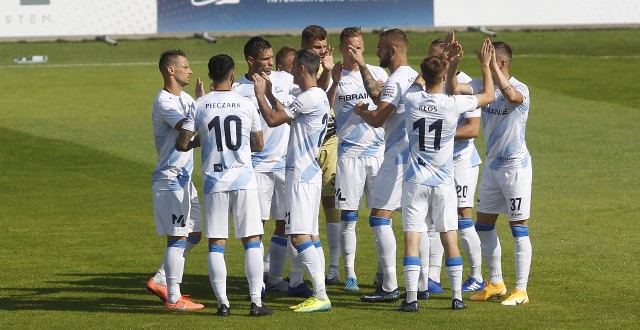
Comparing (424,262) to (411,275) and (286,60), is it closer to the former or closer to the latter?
(411,275)

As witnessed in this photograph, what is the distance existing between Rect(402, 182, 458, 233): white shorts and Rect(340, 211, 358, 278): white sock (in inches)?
72.3

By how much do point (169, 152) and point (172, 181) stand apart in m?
0.32

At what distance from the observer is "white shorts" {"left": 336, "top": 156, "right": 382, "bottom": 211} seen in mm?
14406

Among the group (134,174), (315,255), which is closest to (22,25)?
(134,174)

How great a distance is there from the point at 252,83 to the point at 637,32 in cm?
2712

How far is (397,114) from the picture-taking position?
13672 mm

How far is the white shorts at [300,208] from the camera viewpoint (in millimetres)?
13109

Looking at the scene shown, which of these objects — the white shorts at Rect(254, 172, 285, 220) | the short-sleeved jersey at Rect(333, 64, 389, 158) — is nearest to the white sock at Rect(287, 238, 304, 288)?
the white shorts at Rect(254, 172, 285, 220)

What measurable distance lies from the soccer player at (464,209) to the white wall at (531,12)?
23481 millimetres

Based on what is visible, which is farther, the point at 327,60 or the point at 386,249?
the point at 327,60

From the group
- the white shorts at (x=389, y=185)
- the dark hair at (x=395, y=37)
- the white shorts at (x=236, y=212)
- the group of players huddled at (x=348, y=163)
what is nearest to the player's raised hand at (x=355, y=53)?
the group of players huddled at (x=348, y=163)

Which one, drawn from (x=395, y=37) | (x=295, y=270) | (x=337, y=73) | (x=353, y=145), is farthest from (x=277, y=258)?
(x=395, y=37)

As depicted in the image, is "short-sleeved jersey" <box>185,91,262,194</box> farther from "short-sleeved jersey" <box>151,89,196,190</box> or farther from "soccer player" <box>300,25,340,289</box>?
"soccer player" <box>300,25,340,289</box>

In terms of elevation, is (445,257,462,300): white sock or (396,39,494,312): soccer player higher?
(396,39,494,312): soccer player
